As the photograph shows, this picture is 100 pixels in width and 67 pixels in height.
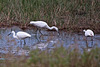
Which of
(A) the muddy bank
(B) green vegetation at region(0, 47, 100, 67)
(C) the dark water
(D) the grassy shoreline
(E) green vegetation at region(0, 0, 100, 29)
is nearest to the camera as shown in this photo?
(B) green vegetation at region(0, 47, 100, 67)

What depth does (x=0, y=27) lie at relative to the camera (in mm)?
13234

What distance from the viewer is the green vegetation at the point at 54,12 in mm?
13578

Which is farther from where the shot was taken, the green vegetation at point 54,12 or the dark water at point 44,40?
the green vegetation at point 54,12

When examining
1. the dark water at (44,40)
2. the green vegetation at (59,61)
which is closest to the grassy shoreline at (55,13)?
the dark water at (44,40)

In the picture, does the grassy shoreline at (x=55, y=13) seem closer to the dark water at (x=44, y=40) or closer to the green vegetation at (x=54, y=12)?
the green vegetation at (x=54, y=12)

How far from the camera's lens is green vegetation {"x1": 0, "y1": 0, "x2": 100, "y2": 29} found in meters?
13.6

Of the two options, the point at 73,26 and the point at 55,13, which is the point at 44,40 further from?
the point at 55,13

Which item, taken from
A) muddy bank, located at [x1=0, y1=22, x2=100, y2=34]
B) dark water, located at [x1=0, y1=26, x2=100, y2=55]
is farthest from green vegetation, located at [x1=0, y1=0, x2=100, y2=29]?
dark water, located at [x1=0, y1=26, x2=100, y2=55]

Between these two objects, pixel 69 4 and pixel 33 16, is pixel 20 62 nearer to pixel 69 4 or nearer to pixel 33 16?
pixel 33 16

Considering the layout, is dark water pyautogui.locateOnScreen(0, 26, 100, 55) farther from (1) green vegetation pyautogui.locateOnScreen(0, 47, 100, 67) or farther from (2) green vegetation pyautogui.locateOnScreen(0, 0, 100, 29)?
(1) green vegetation pyautogui.locateOnScreen(0, 47, 100, 67)

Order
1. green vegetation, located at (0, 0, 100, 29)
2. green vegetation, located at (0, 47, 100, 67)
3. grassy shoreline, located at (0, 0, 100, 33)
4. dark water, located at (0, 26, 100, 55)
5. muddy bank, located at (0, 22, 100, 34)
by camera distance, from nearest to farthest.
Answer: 1. green vegetation, located at (0, 47, 100, 67)
2. dark water, located at (0, 26, 100, 55)
3. muddy bank, located at (0, 22, 100, 34)
4. grassy shoreline, located at (0, 0, 100, 33)
5. green vegetation, located at (0, 0, 100, 29)

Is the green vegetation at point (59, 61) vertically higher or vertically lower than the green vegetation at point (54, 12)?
lower

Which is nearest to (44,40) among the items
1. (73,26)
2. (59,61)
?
(73,26)

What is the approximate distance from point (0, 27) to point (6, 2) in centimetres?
195
